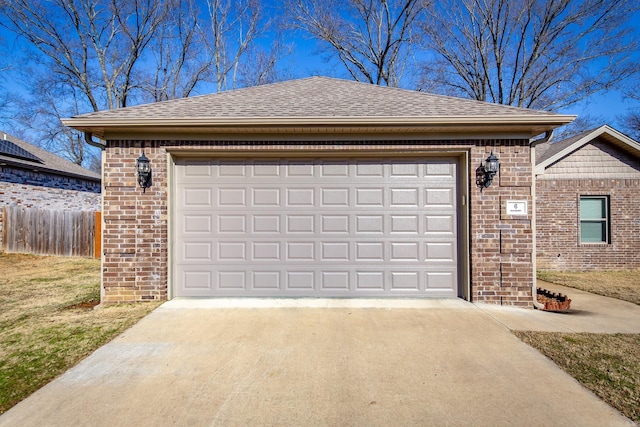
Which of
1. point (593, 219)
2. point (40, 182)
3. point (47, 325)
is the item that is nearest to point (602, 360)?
point (47, 325)

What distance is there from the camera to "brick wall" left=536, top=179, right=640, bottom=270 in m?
9.30

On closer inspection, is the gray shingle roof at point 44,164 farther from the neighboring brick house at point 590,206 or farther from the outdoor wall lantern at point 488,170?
the neighboring brick house at point 590,206

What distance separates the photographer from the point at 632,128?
23.7m

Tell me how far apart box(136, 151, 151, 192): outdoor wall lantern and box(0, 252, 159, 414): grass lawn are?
204cm

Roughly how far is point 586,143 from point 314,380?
35.2 ft

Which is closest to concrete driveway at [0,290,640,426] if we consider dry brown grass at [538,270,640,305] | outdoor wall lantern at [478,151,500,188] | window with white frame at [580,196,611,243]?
outdoor wall lantern at [478,151,500,188]

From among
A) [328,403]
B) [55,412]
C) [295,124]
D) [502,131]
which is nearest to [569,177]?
[502,131]

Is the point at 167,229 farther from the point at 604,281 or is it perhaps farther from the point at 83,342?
the point at 604,281

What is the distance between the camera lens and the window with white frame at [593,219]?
947cm

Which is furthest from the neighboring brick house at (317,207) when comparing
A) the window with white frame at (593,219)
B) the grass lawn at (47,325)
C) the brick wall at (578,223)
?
the window with white frame at (593,219)

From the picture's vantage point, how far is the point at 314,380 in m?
3.12

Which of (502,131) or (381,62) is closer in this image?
(502,131)

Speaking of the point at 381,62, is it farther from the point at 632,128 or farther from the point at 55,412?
the point at 632,128

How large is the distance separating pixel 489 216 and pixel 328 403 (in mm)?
4212
